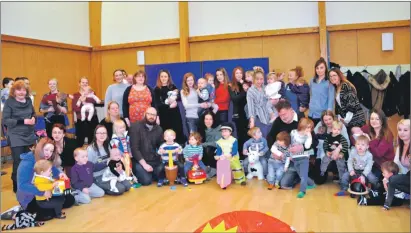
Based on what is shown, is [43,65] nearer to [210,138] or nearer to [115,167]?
[115,167]

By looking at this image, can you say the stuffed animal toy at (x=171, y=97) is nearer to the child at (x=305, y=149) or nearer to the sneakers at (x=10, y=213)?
the child at (x=305, y=149)

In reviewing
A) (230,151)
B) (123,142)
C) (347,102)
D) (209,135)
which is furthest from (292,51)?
(123,142)

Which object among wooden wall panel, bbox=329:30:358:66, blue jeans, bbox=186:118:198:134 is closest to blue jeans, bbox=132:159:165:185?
blue jeans, bbox=186:118:198:134

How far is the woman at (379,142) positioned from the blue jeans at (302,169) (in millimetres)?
689

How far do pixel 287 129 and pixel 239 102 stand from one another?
2.99 ft

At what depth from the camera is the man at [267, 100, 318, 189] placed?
4.31 metres

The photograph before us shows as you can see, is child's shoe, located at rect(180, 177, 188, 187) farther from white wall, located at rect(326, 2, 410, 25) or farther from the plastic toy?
white wall, located at rect(326, 2, 410, 25)

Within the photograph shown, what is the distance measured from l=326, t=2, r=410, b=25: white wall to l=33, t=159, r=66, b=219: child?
231 inches

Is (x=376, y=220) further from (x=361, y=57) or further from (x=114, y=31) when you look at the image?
(x=114, y=31)

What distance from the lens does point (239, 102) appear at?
17.0ft

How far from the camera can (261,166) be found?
189 inches

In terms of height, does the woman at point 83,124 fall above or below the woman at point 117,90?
below

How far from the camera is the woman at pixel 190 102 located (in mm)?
5180

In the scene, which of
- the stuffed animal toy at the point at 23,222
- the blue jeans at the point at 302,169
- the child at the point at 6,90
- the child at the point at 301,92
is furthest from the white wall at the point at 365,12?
the stuffed animal toy at the point at 23,222
